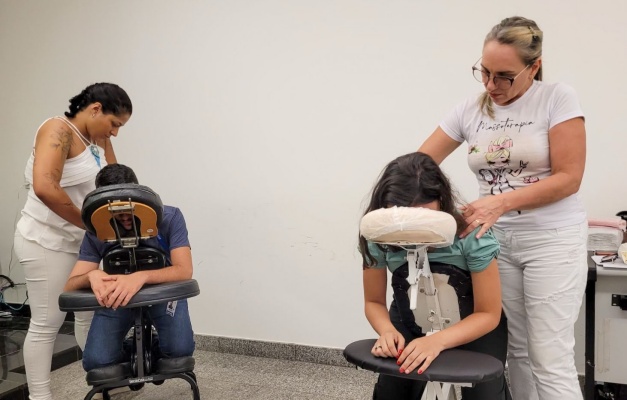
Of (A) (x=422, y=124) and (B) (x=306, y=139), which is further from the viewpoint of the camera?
(B) (x=306, y=139)

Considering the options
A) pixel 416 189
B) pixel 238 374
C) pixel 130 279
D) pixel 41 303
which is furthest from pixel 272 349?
pixel 416 189

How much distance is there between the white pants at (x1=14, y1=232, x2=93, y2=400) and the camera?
1.95m

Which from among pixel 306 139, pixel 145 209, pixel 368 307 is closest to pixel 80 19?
pixel 306 139

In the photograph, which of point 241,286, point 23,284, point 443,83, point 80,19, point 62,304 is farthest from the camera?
point 23,284

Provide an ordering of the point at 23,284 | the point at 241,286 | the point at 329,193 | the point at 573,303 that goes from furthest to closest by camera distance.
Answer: the point at 23,284 < the point at 241,286 < the point at 329,193 < the point at 573,303

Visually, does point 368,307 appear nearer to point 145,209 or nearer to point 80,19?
point 145,209

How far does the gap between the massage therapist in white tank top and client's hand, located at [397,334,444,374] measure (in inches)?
52.8

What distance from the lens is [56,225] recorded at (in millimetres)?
1970

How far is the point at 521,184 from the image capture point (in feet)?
4.57

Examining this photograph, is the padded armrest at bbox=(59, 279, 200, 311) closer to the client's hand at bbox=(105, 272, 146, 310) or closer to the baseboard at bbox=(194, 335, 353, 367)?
the client's hand at bbox=(105, 272, 146, 310)

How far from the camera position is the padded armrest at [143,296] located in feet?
4.96

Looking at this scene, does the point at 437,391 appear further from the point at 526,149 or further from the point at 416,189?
the point at 526,149

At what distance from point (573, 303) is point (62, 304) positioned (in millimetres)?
1390

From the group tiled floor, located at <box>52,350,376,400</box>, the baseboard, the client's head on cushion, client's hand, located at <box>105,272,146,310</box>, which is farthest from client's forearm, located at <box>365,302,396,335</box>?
the baseboard
